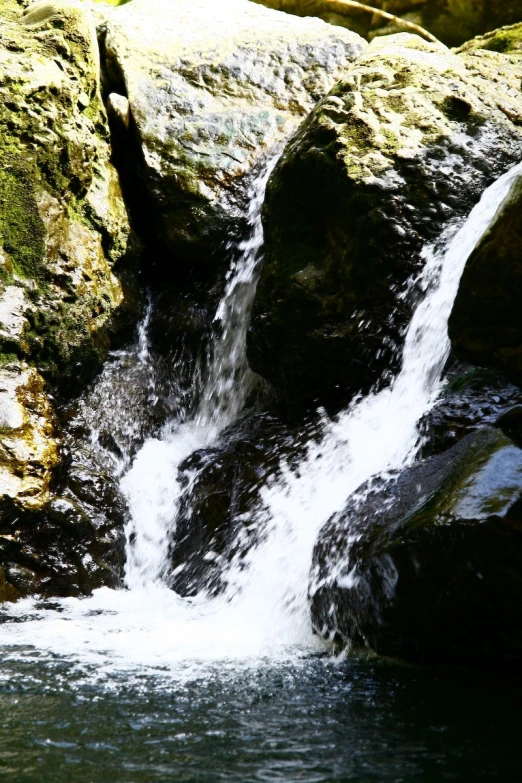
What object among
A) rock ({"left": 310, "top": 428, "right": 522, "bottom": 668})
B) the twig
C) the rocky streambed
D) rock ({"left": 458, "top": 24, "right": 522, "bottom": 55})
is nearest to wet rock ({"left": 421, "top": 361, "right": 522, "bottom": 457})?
the rocky streambed

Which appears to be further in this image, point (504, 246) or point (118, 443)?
point (118, 443)

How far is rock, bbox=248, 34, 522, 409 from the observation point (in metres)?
5.39

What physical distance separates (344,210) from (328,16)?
7.55 meters

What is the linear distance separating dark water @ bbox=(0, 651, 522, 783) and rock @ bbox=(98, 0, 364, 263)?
4664 mm

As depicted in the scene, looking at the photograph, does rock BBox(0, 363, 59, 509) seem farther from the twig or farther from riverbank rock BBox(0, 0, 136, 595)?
the twig

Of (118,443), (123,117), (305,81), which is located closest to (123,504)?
(118,443)

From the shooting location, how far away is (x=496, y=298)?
2.89m

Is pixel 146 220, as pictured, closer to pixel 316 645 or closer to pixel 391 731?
pixel 316 645

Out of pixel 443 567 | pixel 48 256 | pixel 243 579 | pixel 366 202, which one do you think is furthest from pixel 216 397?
pixel 443 567

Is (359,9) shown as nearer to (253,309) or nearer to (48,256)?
(253,309)

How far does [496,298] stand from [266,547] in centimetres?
239

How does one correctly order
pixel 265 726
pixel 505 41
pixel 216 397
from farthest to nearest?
pixel 505 41 < pixel 216 397 < pixel 265 726

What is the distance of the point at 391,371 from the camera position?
5.34 m

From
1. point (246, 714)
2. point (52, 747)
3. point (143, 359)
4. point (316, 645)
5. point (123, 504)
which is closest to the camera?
point (52, 747)
